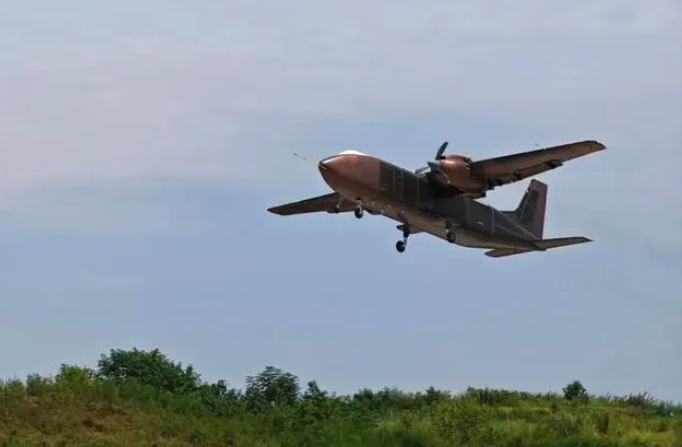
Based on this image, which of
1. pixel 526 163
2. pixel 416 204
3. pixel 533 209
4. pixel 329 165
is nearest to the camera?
pixel 329 165

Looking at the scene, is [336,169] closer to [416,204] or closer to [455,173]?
[416,204]

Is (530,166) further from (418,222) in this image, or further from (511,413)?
(511,413)

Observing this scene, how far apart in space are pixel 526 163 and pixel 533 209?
435 inches

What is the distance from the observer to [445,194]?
5706 centimetres

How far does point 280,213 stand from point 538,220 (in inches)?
506

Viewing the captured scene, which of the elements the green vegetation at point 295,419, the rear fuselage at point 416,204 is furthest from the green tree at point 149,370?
the rear fuselage at point 416,204

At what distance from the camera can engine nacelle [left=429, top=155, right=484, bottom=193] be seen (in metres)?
57.1

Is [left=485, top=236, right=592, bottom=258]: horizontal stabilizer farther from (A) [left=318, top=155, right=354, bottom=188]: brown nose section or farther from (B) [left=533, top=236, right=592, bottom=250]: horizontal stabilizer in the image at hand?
(A) [left=318, top=155, right=354, bottom=188]: brown nose section

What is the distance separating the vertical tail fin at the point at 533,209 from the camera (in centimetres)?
6719

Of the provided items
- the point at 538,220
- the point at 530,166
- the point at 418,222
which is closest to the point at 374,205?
the point at 418,222

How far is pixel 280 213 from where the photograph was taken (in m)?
63.8

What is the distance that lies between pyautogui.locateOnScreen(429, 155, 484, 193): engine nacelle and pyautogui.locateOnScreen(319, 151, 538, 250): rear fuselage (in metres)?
0.55

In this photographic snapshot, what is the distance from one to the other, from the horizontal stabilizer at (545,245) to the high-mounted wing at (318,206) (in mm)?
6844

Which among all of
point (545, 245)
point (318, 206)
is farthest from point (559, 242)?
point (318, 206)
